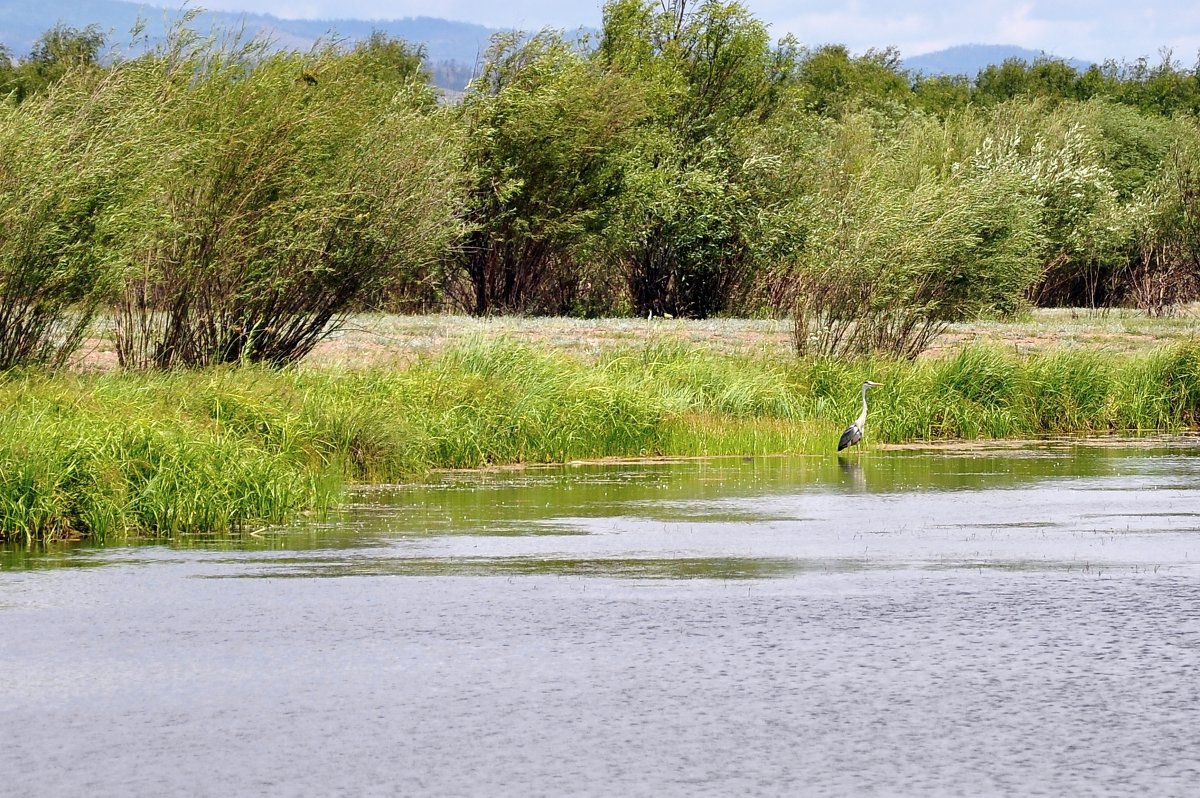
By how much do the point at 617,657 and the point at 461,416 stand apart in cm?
1194

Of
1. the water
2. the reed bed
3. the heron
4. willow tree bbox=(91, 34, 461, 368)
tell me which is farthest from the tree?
the water

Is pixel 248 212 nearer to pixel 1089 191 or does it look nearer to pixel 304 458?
pixel 304 458

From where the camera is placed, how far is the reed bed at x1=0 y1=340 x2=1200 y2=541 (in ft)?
49.5

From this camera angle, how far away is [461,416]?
2169 centimetres

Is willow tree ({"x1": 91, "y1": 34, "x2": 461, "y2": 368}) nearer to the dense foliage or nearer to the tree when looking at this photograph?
the dense foliage

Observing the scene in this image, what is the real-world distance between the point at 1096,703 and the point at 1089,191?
53.0 meters

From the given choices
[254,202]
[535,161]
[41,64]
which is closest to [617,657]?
[254,202]

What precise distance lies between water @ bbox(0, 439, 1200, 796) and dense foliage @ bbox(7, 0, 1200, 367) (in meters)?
6.79

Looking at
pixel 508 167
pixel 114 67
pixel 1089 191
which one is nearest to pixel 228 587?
pixel 114 67

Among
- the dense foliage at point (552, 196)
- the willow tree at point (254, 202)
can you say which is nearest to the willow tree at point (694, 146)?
the dense foliage at point (552, 196)

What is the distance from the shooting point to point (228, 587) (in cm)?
1216

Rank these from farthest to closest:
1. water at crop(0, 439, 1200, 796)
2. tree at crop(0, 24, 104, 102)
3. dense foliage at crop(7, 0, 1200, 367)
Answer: tree at crop(0, 24, 104, 102) → dense foliage at crop(7, 0, 1200, 367) → water at crop(0, 439, 1200, 796)

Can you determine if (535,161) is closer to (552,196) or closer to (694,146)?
(552,196)

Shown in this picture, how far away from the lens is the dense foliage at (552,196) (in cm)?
2117
